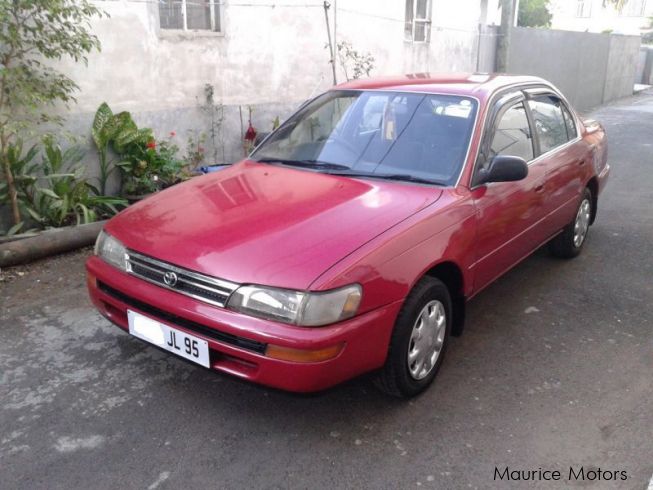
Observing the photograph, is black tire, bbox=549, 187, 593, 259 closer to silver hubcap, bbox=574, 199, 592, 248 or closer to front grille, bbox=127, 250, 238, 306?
silver hubcap, bbox=574, 199, 592, 248

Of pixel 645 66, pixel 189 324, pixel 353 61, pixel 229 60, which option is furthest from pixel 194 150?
pixel 645 66

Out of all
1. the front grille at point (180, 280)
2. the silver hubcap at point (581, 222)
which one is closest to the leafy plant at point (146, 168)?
the front grille at point (180, 280)

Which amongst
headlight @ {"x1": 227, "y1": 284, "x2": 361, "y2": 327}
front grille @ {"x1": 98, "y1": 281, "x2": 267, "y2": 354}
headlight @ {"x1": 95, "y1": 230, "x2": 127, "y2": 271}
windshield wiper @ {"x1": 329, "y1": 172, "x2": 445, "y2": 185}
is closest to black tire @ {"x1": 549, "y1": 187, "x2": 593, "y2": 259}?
windshield wiper @ {"x1": 329, "y1": 172, "x2": 445, "y2": 185}

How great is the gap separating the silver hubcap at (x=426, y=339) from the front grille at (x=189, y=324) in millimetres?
816

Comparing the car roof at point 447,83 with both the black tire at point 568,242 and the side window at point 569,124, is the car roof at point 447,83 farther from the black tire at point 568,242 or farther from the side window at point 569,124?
the black tire at point 568,242

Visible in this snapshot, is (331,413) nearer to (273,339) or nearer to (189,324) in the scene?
(273,339)

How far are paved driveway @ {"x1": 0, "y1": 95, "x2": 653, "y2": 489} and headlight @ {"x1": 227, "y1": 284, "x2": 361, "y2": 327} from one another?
390 millimetres

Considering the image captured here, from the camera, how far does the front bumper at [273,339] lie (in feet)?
8.37

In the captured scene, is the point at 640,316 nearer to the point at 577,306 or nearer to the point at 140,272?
the point at 577,306

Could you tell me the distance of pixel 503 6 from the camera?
12.0 m

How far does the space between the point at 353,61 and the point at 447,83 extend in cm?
536

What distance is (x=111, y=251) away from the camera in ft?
10.4

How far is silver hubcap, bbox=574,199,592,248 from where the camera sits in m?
5.23

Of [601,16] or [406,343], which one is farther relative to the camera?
[601,16]
